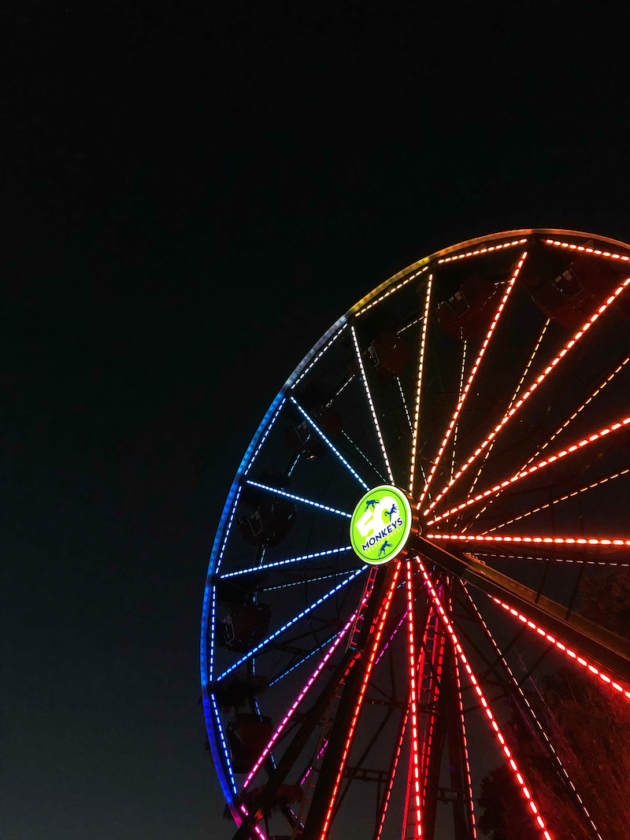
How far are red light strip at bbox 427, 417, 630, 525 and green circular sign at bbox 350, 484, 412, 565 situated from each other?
0.41m

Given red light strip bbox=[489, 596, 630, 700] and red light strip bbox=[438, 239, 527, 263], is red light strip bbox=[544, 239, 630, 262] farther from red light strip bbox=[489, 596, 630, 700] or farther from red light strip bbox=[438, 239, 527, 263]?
red light strip bbox=[489, 596, 630, 700]

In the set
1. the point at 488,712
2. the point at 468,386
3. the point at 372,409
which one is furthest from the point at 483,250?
the point at 488,712

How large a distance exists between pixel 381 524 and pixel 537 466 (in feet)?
7.78

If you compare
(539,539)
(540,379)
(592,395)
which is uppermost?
(540,379)

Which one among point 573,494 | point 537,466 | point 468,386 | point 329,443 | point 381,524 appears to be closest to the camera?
point 537,466

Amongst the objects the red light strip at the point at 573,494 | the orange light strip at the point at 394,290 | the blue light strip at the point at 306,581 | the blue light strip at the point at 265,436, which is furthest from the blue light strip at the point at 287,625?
the orange light strip at the point at 394,290

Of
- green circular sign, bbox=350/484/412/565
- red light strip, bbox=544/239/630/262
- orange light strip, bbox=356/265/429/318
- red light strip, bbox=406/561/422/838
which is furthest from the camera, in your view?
orange light strip, bbox=356/265/429/318

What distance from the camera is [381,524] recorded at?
8.45m

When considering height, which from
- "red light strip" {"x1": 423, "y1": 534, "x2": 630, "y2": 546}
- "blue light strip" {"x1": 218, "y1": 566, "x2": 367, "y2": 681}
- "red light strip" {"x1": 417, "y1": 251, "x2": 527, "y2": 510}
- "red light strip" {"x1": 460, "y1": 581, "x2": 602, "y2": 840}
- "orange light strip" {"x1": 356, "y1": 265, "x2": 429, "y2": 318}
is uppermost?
"orange light strip" {"x1": 356, "y1": 265, "x2": 429, "y2": 318}

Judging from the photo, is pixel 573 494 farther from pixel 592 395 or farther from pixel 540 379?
pixel 592 395

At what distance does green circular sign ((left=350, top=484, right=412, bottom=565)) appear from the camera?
7973 mm

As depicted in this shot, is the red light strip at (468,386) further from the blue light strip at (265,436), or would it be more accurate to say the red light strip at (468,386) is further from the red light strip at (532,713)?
the blue light strip at (265,436)

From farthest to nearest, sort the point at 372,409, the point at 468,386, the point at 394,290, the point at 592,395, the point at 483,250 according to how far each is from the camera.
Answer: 1. the point at 394,290
2. the point at 372,409
3. the point at 483,250
4. the point at 468,386
5. the point at 592,395

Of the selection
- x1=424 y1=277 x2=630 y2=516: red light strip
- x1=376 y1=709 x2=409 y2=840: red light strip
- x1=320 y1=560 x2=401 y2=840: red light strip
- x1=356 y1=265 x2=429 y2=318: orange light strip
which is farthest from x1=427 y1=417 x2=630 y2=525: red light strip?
x1=356 y1=265 x2=429 y2=318: orange light strip
